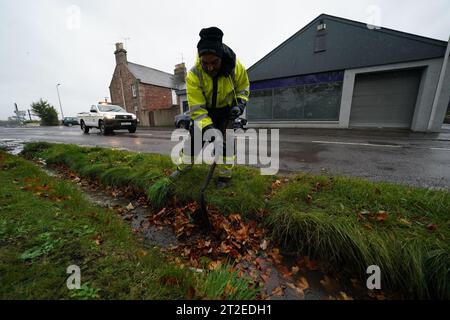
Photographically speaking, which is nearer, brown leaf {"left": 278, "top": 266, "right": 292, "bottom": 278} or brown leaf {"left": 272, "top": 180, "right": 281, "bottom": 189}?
brown leaf {"left": 278, "top": 266, "right": 292, "bottom": 278}

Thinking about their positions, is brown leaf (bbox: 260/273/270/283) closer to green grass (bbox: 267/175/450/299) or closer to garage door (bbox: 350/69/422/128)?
green grass (bbox: 267/175/450/299)

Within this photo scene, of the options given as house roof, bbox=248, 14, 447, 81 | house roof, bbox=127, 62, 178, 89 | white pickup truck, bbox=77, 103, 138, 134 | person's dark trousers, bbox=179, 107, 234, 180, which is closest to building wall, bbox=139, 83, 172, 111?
house roof, bbox=127, 62, 178, 89

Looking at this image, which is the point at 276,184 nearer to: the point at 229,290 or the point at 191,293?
the point at 229,290

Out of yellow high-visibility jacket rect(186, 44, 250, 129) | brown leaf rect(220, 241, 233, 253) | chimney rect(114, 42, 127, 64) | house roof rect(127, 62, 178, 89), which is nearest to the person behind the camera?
brown leaf rect(220, 241, 233, 253)

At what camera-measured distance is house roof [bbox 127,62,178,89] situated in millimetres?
24961

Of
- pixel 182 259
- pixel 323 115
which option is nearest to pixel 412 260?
pixel 182 259

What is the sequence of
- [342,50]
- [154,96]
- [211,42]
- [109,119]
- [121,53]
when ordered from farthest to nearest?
[154,96]
[121,53]
[342,50]
[109,119]
[211,42]

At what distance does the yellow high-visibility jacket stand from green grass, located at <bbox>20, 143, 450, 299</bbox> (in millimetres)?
967

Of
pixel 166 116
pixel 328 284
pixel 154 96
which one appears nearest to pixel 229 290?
pixel 328 284

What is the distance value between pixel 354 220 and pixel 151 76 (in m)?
30.6

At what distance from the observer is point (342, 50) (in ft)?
37.6
